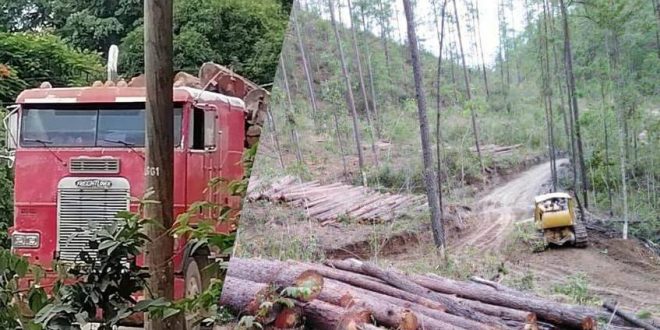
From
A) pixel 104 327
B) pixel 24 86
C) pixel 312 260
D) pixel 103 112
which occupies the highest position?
pixel 24 86

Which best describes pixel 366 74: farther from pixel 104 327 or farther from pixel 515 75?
pixel 104 327

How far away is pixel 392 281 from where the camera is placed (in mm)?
948

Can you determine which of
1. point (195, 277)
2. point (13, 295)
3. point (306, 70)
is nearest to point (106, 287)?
point (13, 295)

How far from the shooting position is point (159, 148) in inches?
62.6

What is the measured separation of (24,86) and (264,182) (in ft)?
13.6

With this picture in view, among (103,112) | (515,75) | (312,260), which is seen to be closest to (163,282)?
(312,260)

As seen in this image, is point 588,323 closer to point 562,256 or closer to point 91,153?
point 562,256

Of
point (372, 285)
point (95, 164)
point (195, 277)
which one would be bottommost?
point (195, 277)

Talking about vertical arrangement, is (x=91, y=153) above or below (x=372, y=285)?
above

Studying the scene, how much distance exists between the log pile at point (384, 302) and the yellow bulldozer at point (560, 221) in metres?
0.08

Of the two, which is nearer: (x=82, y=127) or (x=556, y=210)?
(x=556, y=210)

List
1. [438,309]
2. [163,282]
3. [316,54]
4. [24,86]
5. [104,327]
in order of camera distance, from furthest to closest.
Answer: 1. [24,86]
2. [163,282]
3. [104,327]
4. [316,54]
5. [438,309]

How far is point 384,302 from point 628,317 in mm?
300

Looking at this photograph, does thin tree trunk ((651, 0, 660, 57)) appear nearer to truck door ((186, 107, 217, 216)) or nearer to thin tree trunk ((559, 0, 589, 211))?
thin tree trunk ((559, 0, 589, 211))
